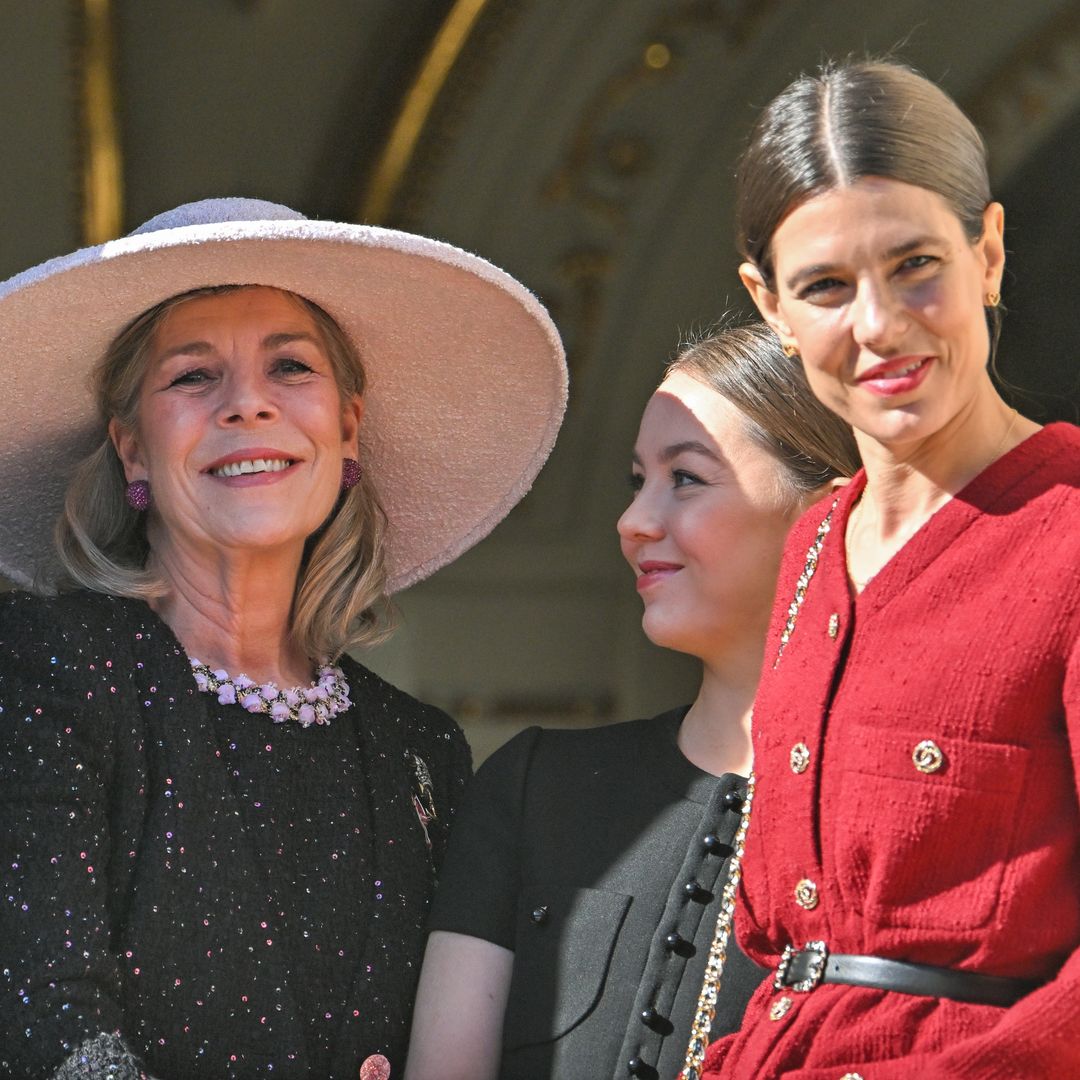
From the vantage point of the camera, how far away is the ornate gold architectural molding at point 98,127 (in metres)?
3.87

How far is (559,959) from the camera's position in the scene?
231 centimetres

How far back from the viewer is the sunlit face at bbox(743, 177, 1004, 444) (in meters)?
1.62

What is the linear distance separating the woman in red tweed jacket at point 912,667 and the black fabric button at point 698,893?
465 mm

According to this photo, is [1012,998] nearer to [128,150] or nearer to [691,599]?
[691,599]

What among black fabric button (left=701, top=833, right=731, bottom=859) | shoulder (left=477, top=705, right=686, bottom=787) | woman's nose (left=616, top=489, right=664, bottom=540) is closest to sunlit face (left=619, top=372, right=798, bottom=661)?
woman's nose (left=616, top=489, right=664, bottom=540)

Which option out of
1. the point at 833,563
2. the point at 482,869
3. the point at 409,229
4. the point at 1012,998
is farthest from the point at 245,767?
the point at 409,229

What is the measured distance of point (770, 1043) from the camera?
1.67m

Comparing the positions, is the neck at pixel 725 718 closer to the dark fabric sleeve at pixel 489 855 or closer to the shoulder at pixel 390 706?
the dark fabric sleeve at pixel 489 855

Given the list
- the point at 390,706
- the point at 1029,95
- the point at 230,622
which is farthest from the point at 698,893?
the point at 1029,95

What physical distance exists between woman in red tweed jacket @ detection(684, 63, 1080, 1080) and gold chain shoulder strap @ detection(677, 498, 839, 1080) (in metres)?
0.06

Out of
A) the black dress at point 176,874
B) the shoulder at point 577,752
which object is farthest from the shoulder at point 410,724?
the shoulder at point 577,752

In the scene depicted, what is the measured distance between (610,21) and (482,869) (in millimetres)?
2080

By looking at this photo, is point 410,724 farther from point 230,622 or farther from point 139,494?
point 139,494

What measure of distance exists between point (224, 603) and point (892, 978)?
4.43 ft
